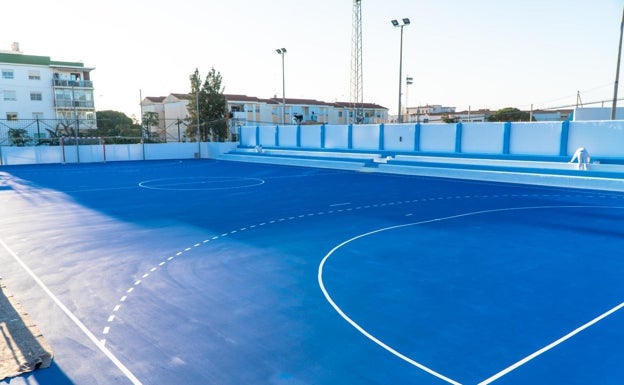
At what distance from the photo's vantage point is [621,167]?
18.8 metres

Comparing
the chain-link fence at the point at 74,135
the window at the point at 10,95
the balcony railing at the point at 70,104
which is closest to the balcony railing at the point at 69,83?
the balcony railing at the point at 70,104

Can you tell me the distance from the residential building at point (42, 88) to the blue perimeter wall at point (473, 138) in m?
29.2

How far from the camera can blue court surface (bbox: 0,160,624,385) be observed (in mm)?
4918

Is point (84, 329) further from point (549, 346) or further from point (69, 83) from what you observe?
point (69, 83)

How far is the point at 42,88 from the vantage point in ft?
172

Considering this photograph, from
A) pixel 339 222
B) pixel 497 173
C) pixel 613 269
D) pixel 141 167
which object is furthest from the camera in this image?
pixel 141 167

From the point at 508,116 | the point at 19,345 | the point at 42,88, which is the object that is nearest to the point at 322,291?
the point at 19,345

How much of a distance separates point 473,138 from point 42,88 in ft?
160

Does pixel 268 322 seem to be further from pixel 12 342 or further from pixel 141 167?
pixel 141 167

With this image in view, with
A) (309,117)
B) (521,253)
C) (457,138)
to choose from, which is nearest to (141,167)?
(457,138)

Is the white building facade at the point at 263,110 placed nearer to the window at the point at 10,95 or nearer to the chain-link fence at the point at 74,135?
the chain-link fence at the point at 74,135

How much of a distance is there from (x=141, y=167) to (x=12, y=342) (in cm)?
2537

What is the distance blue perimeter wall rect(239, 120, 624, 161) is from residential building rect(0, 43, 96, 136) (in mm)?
29235

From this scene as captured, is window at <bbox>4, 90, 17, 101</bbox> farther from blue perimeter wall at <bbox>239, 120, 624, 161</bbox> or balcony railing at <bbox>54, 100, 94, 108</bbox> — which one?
blue perimeter wall at <bbox>239, 120, 624, 161</bbox>
